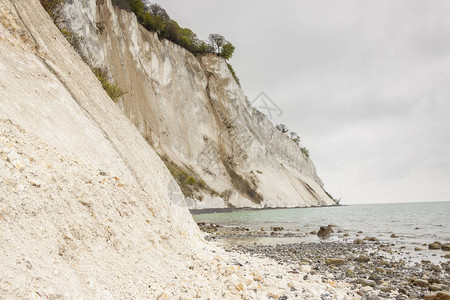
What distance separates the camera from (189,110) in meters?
41.9

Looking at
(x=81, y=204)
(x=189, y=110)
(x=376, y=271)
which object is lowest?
(x=81, y=204)

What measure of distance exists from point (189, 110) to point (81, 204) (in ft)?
127

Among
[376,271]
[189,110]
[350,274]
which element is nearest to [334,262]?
[376,271]

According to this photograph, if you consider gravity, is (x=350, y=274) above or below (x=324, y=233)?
below

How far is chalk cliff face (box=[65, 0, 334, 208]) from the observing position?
31.4 metres

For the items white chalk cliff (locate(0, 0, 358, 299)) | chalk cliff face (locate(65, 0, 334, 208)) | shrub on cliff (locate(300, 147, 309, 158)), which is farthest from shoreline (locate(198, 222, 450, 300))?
shrub on cliff (locate(300, 147, 309, 158))

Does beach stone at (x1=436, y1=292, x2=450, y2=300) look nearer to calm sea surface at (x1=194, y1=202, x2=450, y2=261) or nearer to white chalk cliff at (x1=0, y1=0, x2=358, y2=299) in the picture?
white chalk cliff at (x1=0, y1=0, x2=358, y2=299)

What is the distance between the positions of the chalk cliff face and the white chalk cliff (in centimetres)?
1950

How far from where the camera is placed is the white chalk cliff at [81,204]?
294 centimetres

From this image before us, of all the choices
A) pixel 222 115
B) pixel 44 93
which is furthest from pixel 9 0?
pixel 222 115

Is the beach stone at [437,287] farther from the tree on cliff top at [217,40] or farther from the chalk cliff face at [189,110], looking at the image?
the tree on cliff top at [217,40]

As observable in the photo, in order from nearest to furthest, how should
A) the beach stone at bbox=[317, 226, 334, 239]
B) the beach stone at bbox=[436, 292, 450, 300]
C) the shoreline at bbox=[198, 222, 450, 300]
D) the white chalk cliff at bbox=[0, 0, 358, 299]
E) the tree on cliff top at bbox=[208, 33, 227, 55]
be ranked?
the white chalk cliff at bbox=[0, 0, 358, 299] < the beach stone at bbox=[436, 292, 450, 300] < the shoreline at bbox=[198, 222, 450, 300] < the beach stone at bbox=[317, 226, 334, 239] < the tree on cliff top at bbox=[208, 33, 227, 55]

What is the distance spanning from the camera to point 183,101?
136 feet

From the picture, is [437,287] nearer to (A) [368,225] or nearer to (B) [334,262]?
(B) [334,262]
